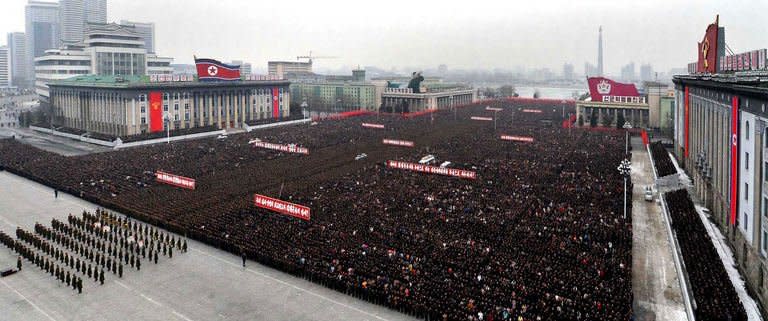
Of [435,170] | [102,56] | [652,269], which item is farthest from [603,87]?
[102,56]

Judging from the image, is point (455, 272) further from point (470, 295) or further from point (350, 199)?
point (350, 199)

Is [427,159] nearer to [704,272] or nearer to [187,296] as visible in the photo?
[704,272]

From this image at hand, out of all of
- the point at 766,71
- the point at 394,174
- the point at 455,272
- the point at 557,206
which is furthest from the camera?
the point at 394,174

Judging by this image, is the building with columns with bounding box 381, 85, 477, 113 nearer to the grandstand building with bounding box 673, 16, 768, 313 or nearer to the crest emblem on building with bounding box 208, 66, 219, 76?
the crest emblem on building with bounding box 208, 66, 219, 76

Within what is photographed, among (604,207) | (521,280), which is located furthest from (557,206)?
(521,280)

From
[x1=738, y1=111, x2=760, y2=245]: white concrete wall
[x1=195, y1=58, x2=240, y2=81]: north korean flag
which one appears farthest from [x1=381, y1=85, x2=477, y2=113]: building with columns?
[x1=738, y1=111, x2=760, y2=245]: white concrete wall
